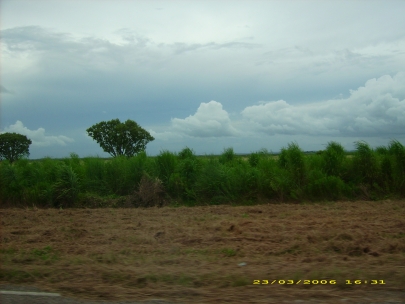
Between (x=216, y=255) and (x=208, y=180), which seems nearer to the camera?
(x=216, y=255)

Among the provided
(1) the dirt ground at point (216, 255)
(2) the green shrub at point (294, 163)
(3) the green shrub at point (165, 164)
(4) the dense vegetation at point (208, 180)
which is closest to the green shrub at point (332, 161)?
(4) the dense vegetation at point (208, 180)

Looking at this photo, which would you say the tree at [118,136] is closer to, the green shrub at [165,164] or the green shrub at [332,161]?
the green shrub at [165,164]

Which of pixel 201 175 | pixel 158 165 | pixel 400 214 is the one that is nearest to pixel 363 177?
pixel 400 214

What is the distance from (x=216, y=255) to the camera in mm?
7684

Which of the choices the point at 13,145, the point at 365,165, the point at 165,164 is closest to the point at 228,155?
the point at 165,164

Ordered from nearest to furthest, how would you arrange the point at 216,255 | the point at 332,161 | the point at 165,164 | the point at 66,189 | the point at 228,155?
the point at 216,255 < the point at 66,189 < the point at 332,161 < the point at 165,164 < the point at 228,155

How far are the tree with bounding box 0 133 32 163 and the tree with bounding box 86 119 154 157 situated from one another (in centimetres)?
453

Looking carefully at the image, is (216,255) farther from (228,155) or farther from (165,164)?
(228,155)

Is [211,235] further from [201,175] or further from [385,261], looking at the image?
[201,175]

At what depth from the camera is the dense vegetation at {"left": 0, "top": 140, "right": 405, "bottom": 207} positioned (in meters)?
16.0

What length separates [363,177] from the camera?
658 inches

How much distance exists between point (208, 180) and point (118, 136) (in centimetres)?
1091

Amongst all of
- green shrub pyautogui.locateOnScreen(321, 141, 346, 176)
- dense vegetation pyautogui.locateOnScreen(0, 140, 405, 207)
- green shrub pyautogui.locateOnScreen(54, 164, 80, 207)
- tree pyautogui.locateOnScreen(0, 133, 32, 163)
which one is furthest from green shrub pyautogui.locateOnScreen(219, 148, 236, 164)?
tree pyautogui.locateOnScreen(0, 133, 32, 163)

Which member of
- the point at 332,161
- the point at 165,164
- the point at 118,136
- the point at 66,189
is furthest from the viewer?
the point at 118,136
